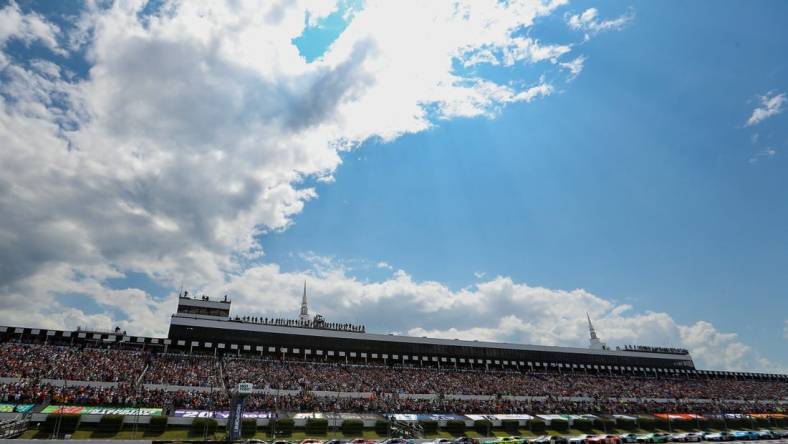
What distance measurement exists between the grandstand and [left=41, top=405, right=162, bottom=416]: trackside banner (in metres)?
0.09

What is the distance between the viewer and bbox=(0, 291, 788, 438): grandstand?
49562 millimetres

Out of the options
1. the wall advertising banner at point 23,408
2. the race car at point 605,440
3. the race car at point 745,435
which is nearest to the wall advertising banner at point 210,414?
the wall advertising banner at point 23,408

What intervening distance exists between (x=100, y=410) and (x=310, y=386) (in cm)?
2488

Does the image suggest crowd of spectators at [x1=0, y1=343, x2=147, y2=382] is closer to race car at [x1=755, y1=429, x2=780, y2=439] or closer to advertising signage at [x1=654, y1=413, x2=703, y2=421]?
advertising signage at [x1=654, y1=413, x2=703, y2=421]

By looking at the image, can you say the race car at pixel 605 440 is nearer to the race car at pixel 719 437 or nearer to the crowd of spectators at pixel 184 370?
the race car at pixel 719 437

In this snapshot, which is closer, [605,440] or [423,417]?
[605,440]

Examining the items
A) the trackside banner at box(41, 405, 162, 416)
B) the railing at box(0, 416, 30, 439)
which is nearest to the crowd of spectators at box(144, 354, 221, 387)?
the trackside banner at box(41, 405, 162, 416)

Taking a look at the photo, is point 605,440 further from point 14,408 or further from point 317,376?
point 14,408

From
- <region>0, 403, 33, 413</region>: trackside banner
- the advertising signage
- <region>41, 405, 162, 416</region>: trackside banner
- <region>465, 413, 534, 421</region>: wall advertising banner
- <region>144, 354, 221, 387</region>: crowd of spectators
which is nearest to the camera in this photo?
<region>0, 403, 33, 413</region>: trackside banner

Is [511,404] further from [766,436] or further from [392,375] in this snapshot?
[766,436]

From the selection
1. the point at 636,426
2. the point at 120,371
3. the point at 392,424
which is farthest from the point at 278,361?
the point at 636,426

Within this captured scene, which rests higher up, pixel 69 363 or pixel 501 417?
pixel 69 363

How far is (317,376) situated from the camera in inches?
2625

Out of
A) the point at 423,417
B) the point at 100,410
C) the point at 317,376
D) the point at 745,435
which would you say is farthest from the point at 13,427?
the point at 745,435
